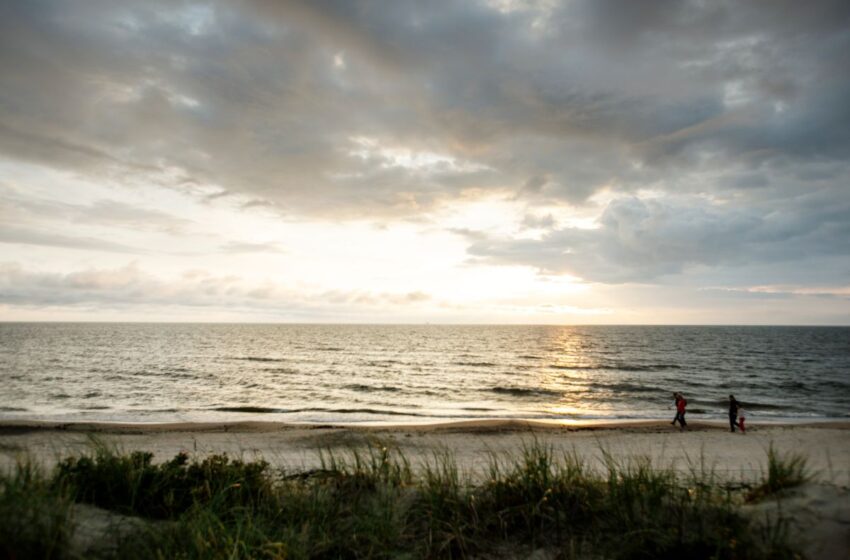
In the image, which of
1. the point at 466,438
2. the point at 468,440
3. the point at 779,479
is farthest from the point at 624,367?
the point at 779,479

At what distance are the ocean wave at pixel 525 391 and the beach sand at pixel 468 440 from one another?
13.0m

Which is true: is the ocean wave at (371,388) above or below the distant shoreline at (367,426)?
below

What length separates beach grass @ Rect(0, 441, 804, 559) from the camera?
539 cm

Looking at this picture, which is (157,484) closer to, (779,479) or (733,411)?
(779,479)

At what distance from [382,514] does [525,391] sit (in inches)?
1427

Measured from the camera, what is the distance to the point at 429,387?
139ft

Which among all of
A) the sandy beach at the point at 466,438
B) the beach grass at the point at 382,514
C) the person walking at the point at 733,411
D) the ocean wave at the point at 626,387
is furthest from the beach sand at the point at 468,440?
the ocean wave at the point at 626,387

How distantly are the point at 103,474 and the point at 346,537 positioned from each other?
4431 mm

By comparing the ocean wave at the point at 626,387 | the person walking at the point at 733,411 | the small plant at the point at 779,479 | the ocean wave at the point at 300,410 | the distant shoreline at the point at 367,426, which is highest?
the small plant at the point at 779,479

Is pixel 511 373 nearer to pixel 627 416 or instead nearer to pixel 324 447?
pixel 627 416

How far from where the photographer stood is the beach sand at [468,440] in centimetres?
1702

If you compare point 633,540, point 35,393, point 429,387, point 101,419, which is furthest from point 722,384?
point 35,393

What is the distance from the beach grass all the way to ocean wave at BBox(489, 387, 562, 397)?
1285 inches

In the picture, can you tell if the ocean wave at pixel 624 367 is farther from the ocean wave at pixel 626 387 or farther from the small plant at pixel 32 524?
the small plant at pixel 32 524
